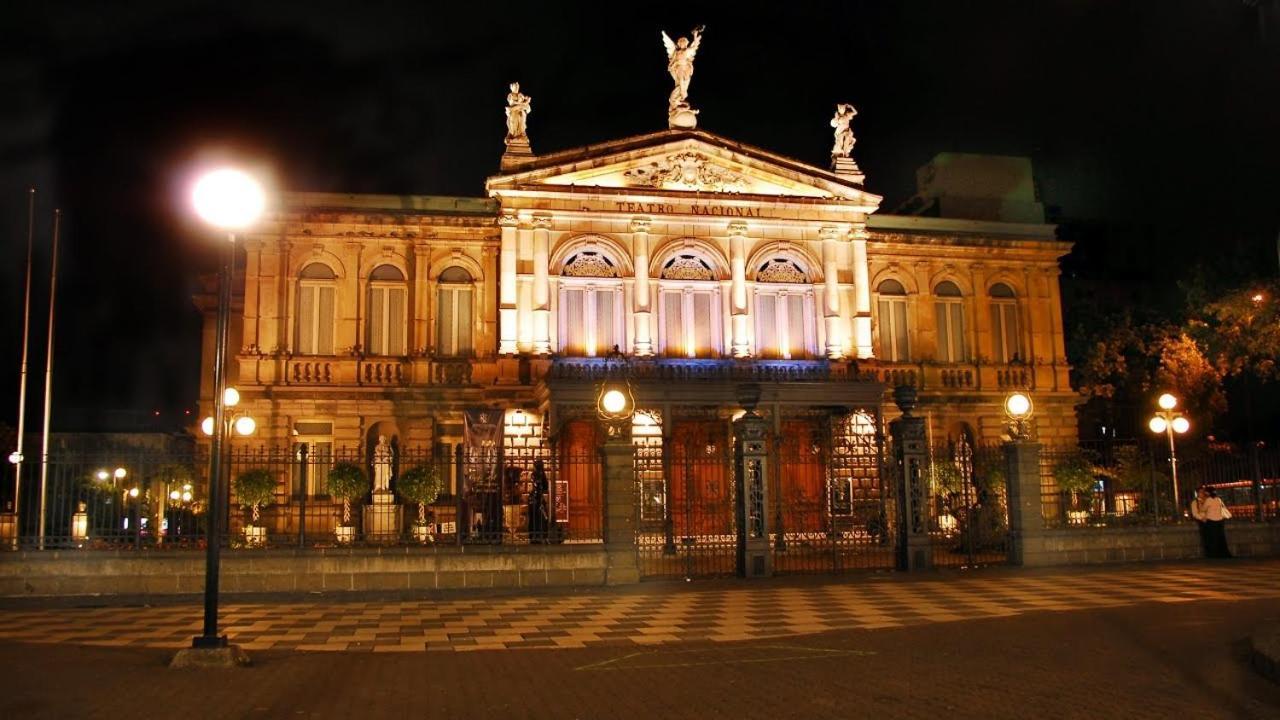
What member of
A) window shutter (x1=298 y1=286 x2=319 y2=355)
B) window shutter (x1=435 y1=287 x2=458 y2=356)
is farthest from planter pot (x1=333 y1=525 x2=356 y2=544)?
window shutter (x1=298 y1=286 x2=319 y2=355)

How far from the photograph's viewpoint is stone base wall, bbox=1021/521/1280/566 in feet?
67.9

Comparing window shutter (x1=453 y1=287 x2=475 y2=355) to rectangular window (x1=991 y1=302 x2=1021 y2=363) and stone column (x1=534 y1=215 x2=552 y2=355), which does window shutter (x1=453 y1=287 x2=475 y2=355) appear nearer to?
stone column (x1=534 y1=215 x2=552 y2=355)

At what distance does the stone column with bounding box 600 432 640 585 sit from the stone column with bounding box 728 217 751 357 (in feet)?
47.7

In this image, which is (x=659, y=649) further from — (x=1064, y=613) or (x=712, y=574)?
(x=712, y=574)

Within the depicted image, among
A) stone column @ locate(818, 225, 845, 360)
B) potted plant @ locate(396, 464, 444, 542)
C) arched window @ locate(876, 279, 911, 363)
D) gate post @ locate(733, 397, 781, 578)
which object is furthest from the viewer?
arched window @ locate(876, 279, 911, 363)

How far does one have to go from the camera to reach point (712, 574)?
1942 cm

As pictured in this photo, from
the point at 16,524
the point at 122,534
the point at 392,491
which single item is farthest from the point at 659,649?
the point at 392,491

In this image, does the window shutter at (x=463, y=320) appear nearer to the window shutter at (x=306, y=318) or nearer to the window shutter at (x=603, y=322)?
the window shutter at (x=603, y=322)

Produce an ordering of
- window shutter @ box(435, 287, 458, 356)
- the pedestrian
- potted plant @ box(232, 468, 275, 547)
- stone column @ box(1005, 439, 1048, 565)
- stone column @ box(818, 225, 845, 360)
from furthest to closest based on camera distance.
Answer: stone column @ box(818, 225, 845, 360) < window shutter @ box(435, 287, 458, 356) < potted plant @ box(232, 468, 275, 547) < the pedestrian < stone column @ box(1005, 439, 1048, 565)

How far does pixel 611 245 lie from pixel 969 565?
15.9 metres

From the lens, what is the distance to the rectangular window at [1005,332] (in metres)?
36.5

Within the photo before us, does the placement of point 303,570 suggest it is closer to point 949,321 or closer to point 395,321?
point 395,321

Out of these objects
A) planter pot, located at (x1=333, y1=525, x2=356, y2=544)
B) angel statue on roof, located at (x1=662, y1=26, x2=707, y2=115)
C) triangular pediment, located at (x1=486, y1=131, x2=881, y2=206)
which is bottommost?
planter pot, located at (x1=333, y1=525, x2=356, y2=544)

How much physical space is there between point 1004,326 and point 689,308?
1170cm
